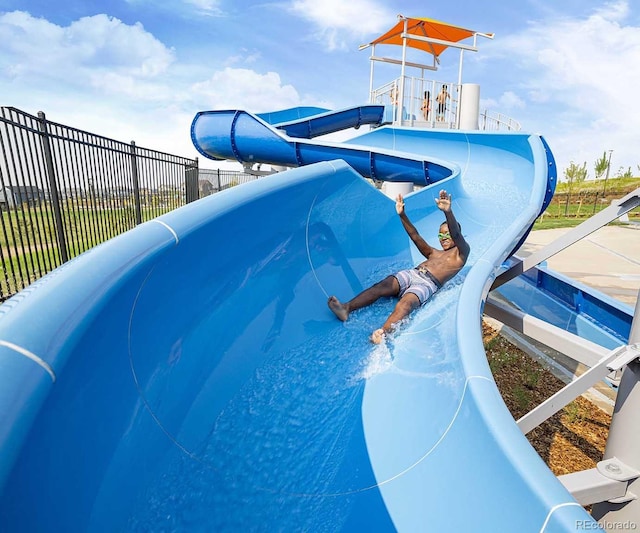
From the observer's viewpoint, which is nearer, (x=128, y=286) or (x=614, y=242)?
(x=128, y=286)

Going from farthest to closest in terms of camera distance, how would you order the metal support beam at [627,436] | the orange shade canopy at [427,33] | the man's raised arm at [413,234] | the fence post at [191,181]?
the orange shade canopy at [427,33], the fence post at [191,181], the man's raised arm at [413,234], the metal support beam at [627,436]

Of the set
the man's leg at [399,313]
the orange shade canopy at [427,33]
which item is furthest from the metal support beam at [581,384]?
the orange shade canopy at [427,33]

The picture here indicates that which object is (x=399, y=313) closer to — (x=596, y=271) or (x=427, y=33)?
(x=596, y=271)

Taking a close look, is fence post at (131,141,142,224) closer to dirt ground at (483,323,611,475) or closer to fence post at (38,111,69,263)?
fence post at (38,111,69,263)

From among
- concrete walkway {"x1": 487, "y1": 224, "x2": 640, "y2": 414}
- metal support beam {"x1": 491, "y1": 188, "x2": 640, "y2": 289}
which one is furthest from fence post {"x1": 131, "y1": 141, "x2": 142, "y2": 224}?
concrete walkway {"x1": 487, "y1": 224, "x2": 640, "y2": 414}

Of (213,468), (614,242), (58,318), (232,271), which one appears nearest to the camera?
(58,318)

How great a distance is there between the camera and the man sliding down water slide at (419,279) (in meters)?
3.04

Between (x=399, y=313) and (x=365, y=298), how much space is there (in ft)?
1.15

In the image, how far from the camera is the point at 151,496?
1.54m

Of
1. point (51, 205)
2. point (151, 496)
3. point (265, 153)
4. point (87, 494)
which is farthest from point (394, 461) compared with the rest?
point (265, 153)

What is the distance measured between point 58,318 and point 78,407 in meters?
0.26

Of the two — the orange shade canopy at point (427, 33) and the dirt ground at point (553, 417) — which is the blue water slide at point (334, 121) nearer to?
the orange shade canopy at point (427, 33)

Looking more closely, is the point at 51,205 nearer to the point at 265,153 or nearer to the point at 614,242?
the point at 265,153

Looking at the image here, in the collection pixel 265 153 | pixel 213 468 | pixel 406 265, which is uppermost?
pixel 265 153
